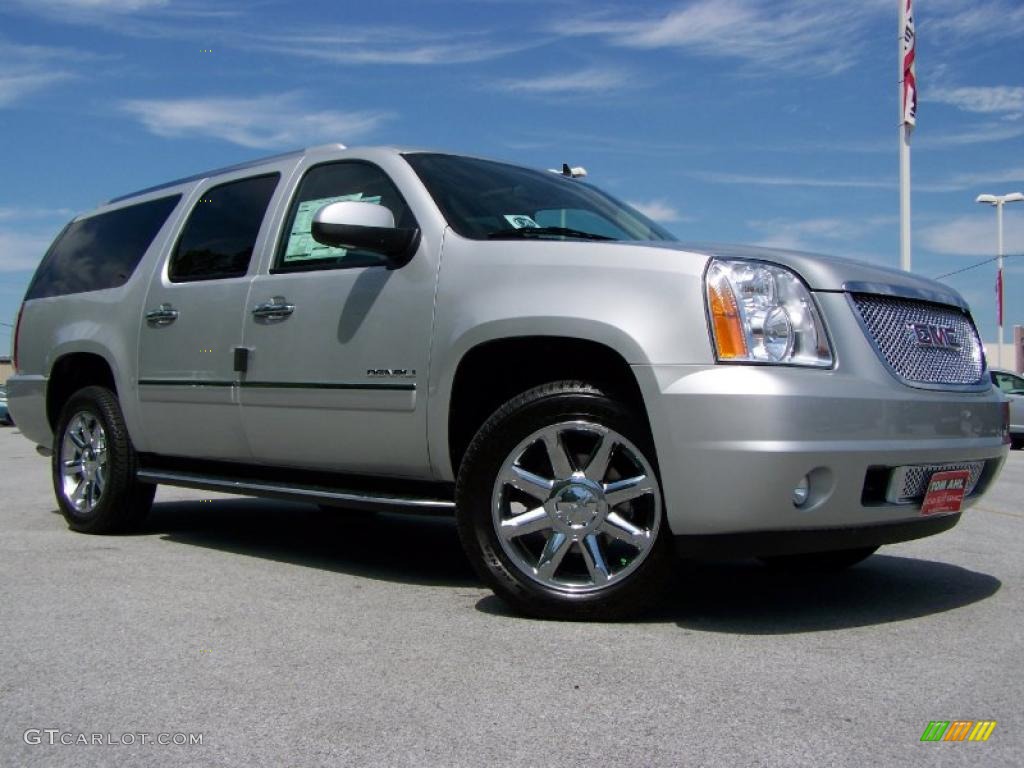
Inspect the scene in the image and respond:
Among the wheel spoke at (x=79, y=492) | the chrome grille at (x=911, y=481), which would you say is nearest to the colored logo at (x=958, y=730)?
the chrome grille at (x=911, y=481)

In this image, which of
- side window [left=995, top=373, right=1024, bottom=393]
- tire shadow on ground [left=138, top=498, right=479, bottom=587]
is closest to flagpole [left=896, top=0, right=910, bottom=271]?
side window [left=995, top=373, right=1024, bottom=393]

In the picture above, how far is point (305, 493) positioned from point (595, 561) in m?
1.56

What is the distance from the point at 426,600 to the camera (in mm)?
4418

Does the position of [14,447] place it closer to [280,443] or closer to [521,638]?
[280,443]

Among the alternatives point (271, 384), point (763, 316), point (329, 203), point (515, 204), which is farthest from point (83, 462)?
point (763, 316)

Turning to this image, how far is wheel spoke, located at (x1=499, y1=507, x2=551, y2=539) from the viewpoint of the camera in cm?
400

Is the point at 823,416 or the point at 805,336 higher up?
the point at 805,336

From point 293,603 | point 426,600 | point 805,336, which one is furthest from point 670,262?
point 293,603

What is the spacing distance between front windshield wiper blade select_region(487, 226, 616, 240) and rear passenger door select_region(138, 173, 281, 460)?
1427 mm

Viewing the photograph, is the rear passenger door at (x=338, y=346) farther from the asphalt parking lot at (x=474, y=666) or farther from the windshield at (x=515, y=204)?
the asphalt parking lot at (x=474, y=666)

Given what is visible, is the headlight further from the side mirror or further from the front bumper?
the side mirror

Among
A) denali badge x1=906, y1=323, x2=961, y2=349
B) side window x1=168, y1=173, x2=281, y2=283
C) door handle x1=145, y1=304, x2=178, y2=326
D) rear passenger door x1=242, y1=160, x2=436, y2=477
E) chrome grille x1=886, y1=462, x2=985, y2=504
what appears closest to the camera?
chrome grille x1=886, y1=462, x2=985, y2=504

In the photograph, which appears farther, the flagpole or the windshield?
the flagpole

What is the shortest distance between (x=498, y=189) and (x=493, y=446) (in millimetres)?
1412
